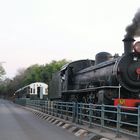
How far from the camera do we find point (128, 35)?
18391 mm

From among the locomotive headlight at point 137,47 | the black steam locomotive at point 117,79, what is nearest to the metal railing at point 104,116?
the black steam locomotive at point 117,79

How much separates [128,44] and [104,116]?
3435 millimetres

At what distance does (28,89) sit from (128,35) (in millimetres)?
42809

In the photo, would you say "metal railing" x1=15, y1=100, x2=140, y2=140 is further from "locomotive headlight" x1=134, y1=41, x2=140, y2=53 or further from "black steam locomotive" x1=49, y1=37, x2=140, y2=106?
"locomotive headlight" x1=134, y1=41, x2=140, y2=53

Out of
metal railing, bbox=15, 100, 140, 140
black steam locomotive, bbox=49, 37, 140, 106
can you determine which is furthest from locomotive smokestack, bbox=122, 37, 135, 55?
metal railing, bbox=15, 100, 140, 140

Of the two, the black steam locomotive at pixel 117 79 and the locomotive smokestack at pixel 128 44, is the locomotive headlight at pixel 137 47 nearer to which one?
the black steam locomotive at pixel 117 79

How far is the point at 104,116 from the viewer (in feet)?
50.6

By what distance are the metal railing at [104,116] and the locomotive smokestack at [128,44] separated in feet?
8.02

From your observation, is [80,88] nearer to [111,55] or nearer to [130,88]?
[111,55]

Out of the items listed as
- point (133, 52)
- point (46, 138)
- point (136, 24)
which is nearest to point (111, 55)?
point (136, 24)

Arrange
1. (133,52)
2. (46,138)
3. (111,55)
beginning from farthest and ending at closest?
(111,55) → (133,52) → (46,138)

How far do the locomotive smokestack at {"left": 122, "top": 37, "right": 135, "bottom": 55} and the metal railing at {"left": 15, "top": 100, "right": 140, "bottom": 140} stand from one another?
2443mm

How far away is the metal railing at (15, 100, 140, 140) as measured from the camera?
1318 cm

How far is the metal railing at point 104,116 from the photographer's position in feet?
43.2
